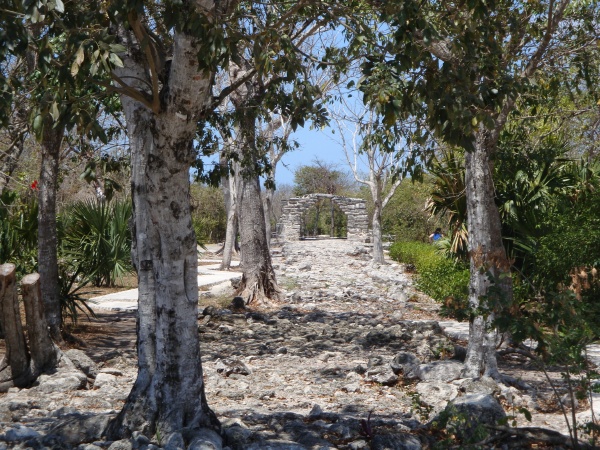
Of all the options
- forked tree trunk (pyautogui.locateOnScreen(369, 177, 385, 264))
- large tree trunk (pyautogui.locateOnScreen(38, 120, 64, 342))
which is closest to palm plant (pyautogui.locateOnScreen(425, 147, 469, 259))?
large tree trunk (pyautogui.locateOnScreen(38, 120, 64, 342))

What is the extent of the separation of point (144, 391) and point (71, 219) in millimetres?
10214

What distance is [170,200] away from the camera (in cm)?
509

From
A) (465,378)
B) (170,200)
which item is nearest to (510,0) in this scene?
(465,378)

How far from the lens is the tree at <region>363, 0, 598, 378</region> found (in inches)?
198

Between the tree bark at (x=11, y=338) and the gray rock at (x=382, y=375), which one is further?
the gray rock at (x=382, y=375)

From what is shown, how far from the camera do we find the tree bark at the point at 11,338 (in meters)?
7.00

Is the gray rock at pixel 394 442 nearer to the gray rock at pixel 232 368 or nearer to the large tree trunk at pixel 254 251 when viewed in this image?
the gray rock at pixel 232 368

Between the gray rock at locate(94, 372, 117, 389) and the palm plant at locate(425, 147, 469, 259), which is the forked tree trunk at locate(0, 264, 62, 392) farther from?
the palm plant at locate(425, 147, 469, 259)

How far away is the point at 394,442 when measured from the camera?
5.24 metres

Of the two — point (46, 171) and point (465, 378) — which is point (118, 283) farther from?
point (465, 378)

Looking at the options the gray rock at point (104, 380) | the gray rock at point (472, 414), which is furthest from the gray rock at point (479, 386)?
the gray rock at point (104, 380)

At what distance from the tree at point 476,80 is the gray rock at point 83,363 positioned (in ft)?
12.9

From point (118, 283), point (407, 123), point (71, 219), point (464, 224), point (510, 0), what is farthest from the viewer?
point (118, 283)

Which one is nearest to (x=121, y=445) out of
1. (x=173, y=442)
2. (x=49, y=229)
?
(x=173, y=442)
